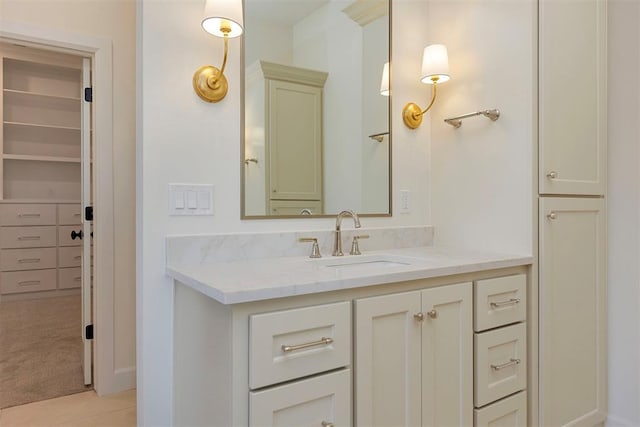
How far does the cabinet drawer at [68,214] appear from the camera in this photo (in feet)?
14.6

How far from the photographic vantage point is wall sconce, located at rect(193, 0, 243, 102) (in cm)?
135

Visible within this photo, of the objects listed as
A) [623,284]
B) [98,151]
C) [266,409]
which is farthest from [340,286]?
[98,151]

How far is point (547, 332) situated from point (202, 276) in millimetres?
1385

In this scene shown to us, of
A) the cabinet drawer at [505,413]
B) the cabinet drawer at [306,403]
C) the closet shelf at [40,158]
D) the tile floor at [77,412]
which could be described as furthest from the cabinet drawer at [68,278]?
the cabinet drawer at [505,413]

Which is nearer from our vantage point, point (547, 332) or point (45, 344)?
point (547, 332)

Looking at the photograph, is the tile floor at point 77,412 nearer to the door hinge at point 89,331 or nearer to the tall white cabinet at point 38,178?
the door hinge at point 89,331

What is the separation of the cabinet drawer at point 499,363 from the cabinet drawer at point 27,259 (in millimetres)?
4563

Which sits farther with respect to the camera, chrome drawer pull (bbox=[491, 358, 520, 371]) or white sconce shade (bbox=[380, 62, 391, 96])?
white sconce shade (bbox=[380, 62, 391, 96])

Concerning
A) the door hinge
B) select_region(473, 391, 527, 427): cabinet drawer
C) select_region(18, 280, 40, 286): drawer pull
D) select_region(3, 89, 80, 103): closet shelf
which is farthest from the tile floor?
select_region(3, 89, 80, 103): closet shelf

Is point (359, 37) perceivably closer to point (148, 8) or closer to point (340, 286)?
point (148, 8)

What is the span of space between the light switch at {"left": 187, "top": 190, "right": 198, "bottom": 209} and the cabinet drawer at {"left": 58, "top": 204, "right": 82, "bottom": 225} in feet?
12.4

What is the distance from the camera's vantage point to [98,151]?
2244mm

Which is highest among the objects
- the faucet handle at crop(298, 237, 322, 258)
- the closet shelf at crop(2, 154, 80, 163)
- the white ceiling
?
the white ceiling

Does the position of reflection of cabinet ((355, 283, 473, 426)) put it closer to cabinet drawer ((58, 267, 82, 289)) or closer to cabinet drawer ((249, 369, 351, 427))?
cabinet drawer ((249, 369, 351, 427))
